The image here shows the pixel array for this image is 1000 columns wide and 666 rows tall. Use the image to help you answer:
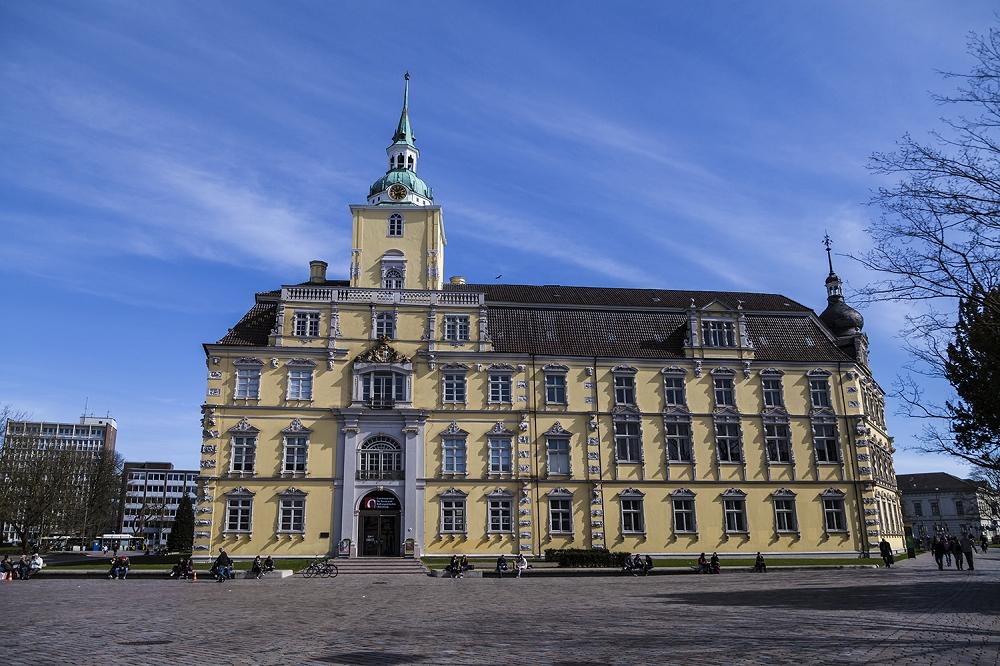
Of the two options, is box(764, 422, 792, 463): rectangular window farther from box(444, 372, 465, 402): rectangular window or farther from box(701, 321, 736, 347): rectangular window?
box(444, 372, 465, 402): rectangular window

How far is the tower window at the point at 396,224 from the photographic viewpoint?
53.7 m

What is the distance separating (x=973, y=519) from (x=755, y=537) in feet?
315

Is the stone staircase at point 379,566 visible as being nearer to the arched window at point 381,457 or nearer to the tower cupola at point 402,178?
the arched window at point 381,457

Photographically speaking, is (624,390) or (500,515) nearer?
(500,515)

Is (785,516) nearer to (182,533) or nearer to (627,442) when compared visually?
(627,442)

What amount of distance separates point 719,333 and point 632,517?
46.4 feet

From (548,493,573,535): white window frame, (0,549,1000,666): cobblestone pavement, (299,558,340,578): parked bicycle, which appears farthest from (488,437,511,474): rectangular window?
(0,549,1000,666): cobblestone pavement

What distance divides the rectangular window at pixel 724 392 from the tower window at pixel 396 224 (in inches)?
943

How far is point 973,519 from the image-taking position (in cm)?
12338

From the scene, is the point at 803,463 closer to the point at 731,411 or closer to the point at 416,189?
the point at 731,411

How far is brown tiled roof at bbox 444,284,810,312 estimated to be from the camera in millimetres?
55125

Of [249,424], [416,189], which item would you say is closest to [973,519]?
[416,189]

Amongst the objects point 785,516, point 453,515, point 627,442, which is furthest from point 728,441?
point 453,515

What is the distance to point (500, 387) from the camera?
165ft
